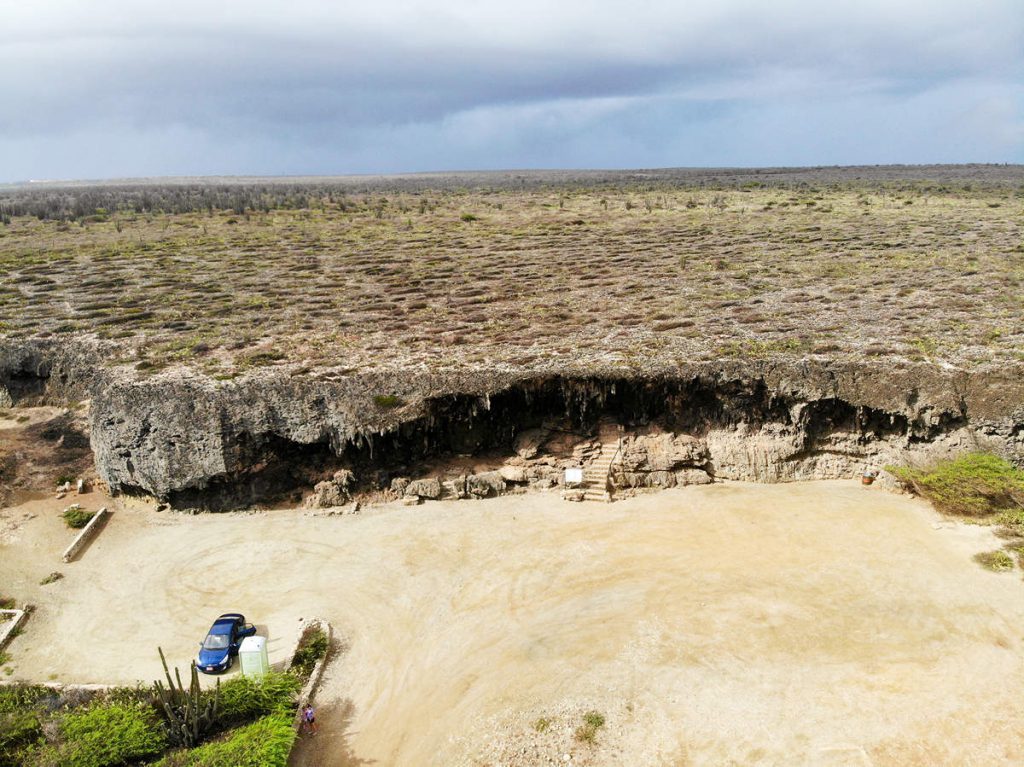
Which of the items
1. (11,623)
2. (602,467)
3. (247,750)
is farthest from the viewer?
(602,467)

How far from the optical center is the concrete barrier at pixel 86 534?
84.3 feet

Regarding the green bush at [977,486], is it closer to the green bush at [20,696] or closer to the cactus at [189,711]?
the cactus at [189,711]

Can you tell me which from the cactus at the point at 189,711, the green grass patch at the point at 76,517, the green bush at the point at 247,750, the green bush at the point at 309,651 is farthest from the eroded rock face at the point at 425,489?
the green grass patch at the point at 76,517

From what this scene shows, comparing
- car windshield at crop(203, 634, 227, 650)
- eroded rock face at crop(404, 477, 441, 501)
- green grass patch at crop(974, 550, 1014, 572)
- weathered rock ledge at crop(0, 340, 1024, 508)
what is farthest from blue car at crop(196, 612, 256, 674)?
green grass patch at crop(974, 550, 1014, 572)

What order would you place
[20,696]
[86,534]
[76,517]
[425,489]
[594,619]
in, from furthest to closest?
[425,489], [76,517], [86,534], [594,619], [20,696]

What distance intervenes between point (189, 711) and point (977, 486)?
1084 inches

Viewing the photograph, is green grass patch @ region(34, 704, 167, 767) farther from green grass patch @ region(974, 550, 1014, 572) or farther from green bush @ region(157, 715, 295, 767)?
green grass patch @ region(974, 550, 1014, 572)

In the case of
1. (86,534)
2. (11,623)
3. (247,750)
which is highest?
(247,750)

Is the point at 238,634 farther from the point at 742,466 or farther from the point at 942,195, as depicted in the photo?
the point at 942,195

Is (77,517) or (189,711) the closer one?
(189,711)

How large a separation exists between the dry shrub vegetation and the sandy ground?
26.3ft

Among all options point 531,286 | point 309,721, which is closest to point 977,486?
point 309,721

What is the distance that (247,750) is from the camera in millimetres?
15867

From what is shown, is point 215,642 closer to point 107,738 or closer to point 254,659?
point 254,659
